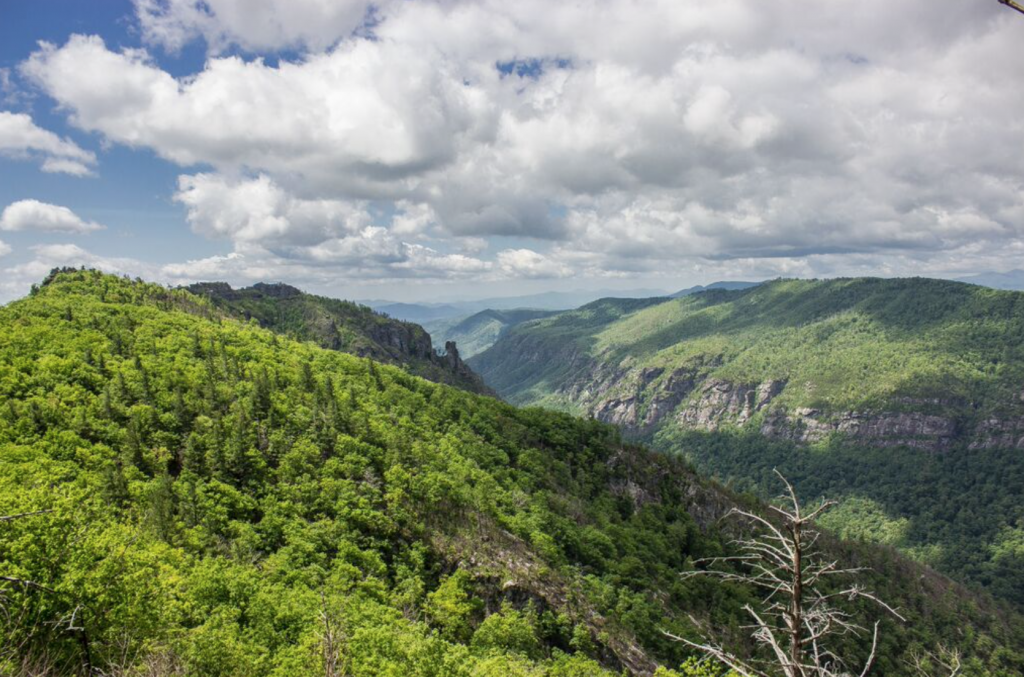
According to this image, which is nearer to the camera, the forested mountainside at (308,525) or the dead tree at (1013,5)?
the dead tree at (1013,5)

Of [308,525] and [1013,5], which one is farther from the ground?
[1013,5]

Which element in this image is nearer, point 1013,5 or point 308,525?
point 1013,5

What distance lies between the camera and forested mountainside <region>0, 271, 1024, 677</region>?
3603cm

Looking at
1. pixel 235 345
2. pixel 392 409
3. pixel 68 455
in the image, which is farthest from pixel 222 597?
pixel 235 345

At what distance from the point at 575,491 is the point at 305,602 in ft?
283

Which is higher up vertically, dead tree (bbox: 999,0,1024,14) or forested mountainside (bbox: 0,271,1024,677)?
dead tree (bbox: 999,0,1024,14)

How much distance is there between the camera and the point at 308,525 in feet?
237

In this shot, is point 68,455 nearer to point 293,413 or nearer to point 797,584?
point 293,413

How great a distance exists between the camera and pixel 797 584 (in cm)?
1317

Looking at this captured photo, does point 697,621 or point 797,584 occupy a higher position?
point 797,584

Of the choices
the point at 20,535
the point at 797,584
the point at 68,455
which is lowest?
the point at 68,455

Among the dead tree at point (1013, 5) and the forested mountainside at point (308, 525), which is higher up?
the dead tree at point (1013, 5)

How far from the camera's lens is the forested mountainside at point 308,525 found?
36.0 meters

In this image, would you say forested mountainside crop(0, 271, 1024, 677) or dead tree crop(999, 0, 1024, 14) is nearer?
dead tree crop(999, 0, 1024, 14)
